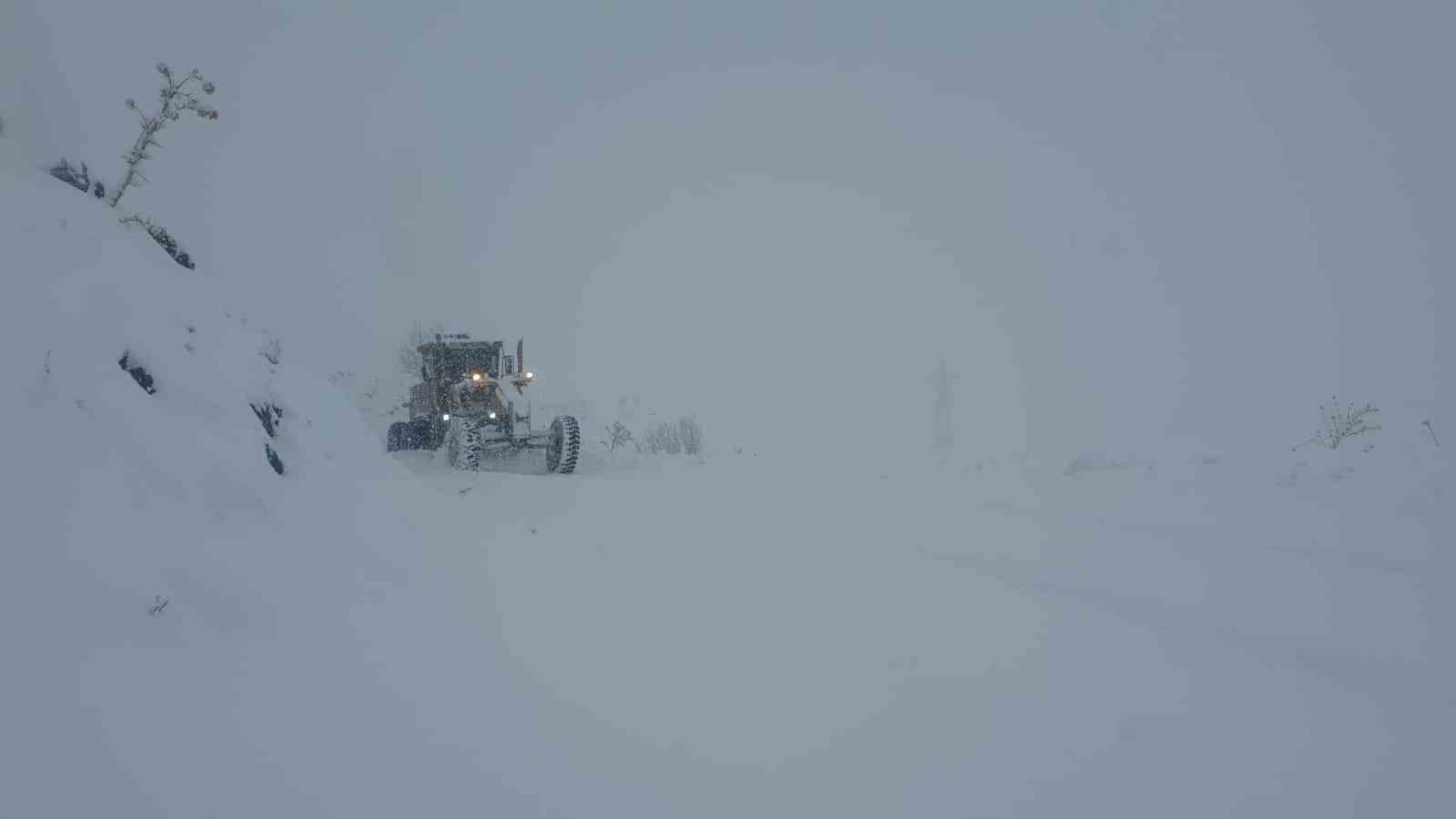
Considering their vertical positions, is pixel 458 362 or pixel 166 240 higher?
pixel 166 240

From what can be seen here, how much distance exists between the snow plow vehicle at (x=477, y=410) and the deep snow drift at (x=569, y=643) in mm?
5543

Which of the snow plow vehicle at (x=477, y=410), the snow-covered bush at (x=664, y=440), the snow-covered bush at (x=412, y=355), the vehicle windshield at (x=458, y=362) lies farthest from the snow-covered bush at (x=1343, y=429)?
the snow-covered bush at (x=412, y=355)

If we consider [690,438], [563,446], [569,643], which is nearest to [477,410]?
[563,446]

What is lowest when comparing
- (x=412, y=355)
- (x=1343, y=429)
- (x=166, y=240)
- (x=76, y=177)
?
(x=1343, y=429)

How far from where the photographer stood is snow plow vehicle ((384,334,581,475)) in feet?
33.7

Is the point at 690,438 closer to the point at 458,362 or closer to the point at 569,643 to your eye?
the point at 458,362

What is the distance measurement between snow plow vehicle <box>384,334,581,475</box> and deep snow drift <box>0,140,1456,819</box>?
5.54 m

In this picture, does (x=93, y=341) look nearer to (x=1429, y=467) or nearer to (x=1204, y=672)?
(x=1204, y=672)

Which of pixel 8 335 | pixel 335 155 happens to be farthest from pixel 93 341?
pixel 335 155

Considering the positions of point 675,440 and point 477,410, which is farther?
point 675,440

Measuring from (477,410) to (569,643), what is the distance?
8.88 meters

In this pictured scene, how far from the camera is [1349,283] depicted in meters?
32.4

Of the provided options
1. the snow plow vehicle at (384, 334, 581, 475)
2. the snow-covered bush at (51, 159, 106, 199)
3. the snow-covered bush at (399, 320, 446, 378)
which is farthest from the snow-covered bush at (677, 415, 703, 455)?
the snow-covered bush at (51, 159, 106, 199)

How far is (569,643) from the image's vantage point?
321 cm
